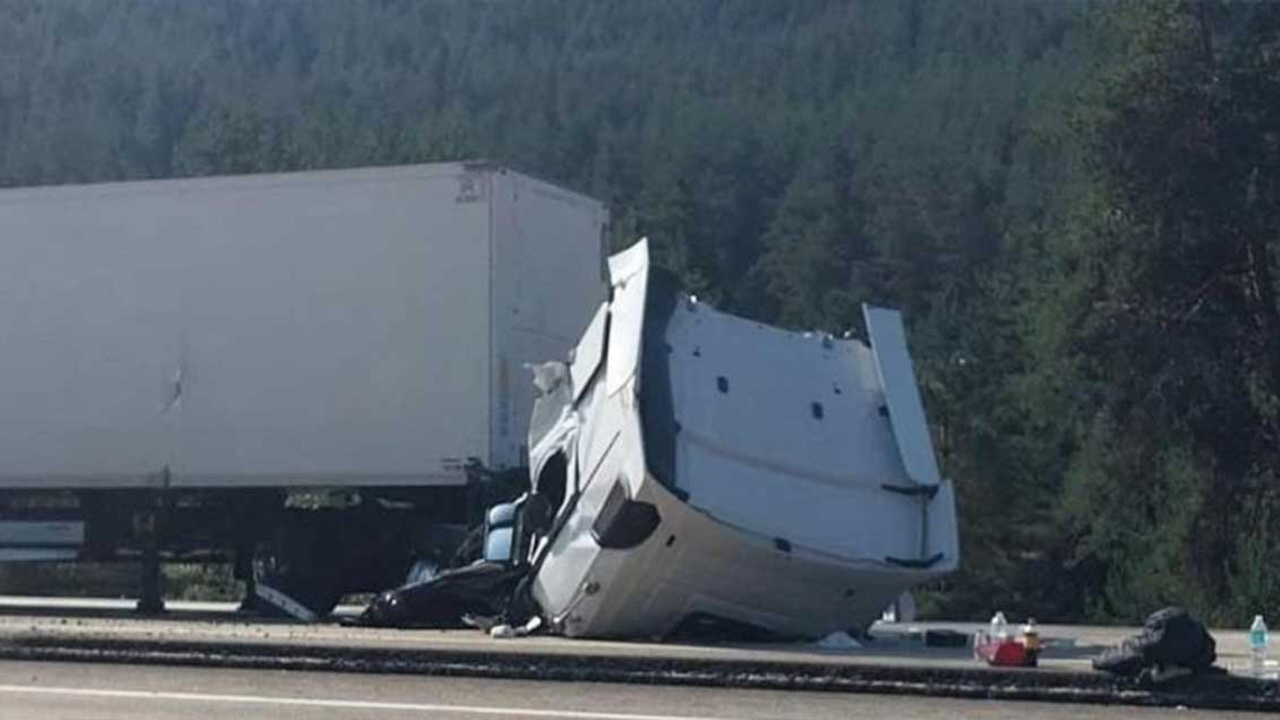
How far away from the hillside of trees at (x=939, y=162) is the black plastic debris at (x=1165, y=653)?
1618cm

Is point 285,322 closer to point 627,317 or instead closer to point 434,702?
point 627,317

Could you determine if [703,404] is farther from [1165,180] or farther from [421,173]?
[1165,180]

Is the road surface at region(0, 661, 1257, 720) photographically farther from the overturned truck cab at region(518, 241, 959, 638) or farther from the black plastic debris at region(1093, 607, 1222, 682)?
the overturned truck cab at region(518, 241, 959, 638)

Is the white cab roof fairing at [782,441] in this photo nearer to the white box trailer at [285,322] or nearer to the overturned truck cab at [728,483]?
the overturned truck cab at [728,483]

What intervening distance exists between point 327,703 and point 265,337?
29.7 ft

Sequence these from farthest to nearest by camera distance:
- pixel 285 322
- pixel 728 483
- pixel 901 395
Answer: pixel 285 322
pixel 901 395
pixel 728 483

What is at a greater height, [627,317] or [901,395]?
[627,317]

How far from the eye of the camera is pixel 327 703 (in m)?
10.9

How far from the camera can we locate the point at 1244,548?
32719 mm

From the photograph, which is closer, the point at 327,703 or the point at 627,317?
the point at 327,703

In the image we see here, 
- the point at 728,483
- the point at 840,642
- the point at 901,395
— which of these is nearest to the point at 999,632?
the point at 728,483

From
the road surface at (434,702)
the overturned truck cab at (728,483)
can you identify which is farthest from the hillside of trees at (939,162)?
the road surface at (434,702)

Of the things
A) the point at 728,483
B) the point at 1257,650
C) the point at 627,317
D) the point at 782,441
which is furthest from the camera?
the point at 627,317

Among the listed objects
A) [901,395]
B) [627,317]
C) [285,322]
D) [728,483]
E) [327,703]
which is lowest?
[285,322]
